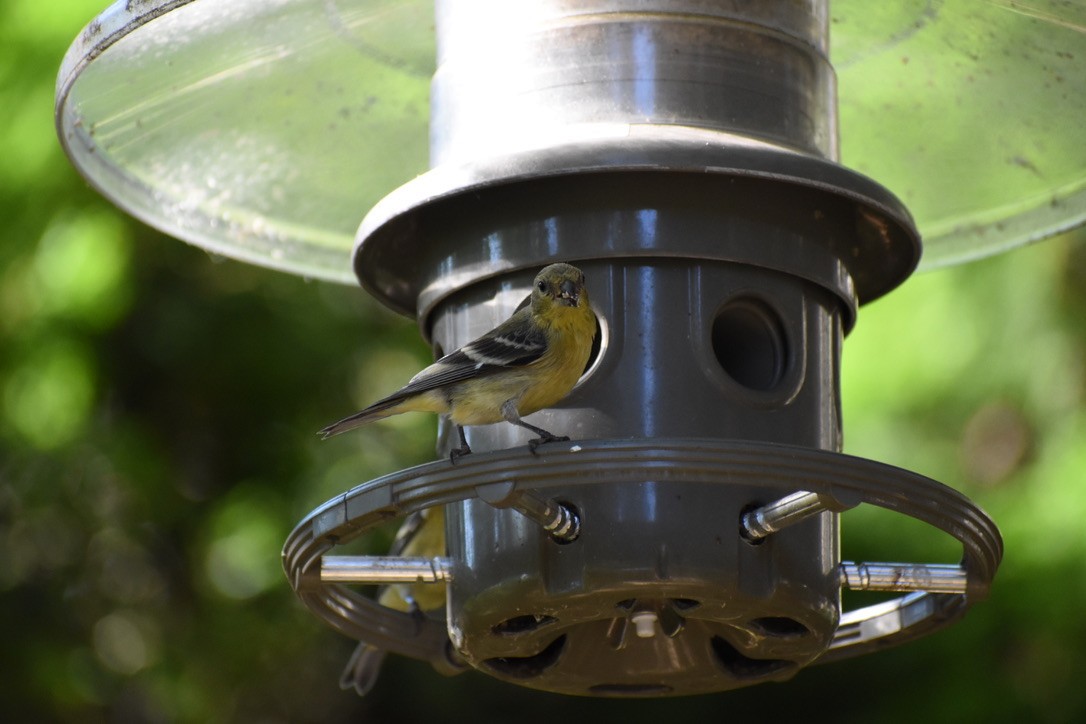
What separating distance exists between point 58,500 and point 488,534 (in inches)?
166

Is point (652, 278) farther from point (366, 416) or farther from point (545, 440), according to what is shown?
point (366, 416)

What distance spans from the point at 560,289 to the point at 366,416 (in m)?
0.64

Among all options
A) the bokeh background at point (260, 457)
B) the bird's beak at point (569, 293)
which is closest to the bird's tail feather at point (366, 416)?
the bird's beak at point (569, 293)

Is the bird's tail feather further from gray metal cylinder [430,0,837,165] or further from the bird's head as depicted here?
gray metal cylinder [430,0,837,165]

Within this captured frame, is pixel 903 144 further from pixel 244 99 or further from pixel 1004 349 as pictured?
pixel 244 99

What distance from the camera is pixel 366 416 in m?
4.57

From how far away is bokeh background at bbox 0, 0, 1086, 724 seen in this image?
274 inches

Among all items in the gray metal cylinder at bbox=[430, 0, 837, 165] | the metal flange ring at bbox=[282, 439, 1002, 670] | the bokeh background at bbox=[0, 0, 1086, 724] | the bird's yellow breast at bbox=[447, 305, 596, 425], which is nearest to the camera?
the metal flange ring at bbox=[282, 439, 1002, 670]

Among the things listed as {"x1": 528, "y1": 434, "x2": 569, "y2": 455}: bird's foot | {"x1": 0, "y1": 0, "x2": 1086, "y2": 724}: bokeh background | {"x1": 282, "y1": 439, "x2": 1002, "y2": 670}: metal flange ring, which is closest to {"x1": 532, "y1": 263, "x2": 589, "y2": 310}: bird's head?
{"x1": 528, "y1": 434, "x2": 569, "y2": 455}: bird's foot

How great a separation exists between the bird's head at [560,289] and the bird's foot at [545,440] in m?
0.33

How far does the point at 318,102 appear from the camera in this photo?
225 inches

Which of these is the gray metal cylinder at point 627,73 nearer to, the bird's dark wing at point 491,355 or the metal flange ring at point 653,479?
the bird's dark wing at point 491,355

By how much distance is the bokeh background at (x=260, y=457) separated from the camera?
6.95 meters

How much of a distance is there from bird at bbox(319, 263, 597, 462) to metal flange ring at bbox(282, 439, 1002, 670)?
556 millimetres
